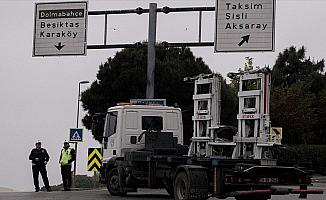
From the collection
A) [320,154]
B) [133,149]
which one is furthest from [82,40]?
[320,154]

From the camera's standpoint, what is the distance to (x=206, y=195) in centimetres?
1644

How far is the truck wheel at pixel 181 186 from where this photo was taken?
55.2 feet

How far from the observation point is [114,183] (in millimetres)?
21469

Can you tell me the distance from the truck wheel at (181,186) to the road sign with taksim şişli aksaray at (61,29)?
9.13 metres

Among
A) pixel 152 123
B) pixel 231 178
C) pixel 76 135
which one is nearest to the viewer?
pixel 231 178

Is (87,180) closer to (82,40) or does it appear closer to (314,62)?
(82,40)

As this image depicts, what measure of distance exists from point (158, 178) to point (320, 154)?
85.6 ft

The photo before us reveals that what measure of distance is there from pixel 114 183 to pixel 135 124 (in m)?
1.82

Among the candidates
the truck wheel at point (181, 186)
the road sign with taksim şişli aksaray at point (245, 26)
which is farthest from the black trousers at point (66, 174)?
the truck wheel at point (181, 186)

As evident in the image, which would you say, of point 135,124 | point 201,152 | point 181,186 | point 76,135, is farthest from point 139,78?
point 181,186

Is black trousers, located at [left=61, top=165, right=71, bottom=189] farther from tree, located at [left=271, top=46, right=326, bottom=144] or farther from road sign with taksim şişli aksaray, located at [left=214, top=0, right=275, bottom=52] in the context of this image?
tree, located at [left=271, top=46, right=326, bottom=144]

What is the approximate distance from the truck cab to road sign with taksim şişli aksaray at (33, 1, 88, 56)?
439 cm

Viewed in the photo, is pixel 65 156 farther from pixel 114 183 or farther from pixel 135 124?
pixel 135 124

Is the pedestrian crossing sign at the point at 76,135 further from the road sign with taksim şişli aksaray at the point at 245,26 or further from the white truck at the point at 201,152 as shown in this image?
the road sign with taksim şişli aksaray at the point at 245,26
